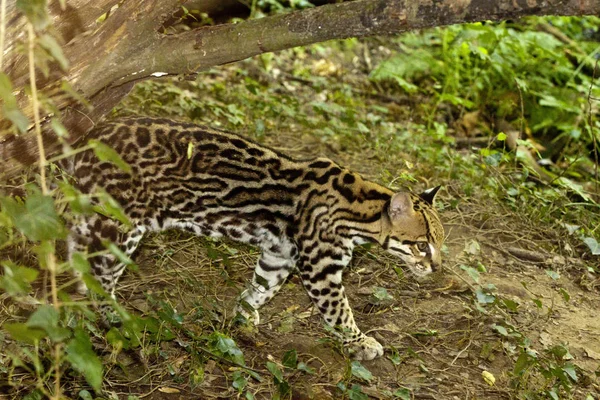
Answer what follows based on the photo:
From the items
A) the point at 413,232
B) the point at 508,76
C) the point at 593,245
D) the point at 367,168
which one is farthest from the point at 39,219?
the point at 508,76

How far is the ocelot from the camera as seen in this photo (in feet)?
16.1

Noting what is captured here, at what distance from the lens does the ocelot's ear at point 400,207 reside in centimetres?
491

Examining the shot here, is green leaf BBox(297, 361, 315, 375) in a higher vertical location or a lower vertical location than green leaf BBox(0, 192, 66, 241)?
lower

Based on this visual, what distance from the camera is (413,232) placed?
503 centimetres

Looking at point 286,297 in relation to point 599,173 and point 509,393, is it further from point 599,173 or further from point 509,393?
point 599,173

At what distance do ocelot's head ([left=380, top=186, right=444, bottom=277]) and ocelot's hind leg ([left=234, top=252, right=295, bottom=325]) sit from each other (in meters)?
0.68

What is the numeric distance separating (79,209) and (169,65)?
1.95 meters

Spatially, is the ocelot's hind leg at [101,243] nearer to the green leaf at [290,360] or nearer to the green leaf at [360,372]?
the green leaf at [290,360]

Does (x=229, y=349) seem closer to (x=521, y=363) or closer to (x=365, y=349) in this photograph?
(x=365, y=349)

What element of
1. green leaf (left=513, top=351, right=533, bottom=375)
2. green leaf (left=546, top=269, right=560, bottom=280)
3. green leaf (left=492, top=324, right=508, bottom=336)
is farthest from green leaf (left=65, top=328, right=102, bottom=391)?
green leaf (left=546, top=269, right=560, bottom=280)

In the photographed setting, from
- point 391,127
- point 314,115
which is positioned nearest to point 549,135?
point 391,127

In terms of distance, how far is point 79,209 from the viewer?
2578mm

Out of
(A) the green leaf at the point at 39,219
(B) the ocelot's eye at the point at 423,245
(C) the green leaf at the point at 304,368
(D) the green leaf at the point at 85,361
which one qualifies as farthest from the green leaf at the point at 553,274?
(A) the green leaf at the point at 39,219

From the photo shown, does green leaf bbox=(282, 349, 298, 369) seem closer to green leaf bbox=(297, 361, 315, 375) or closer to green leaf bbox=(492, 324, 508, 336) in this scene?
green leaf bbox=(297, 361, 315, 375)
